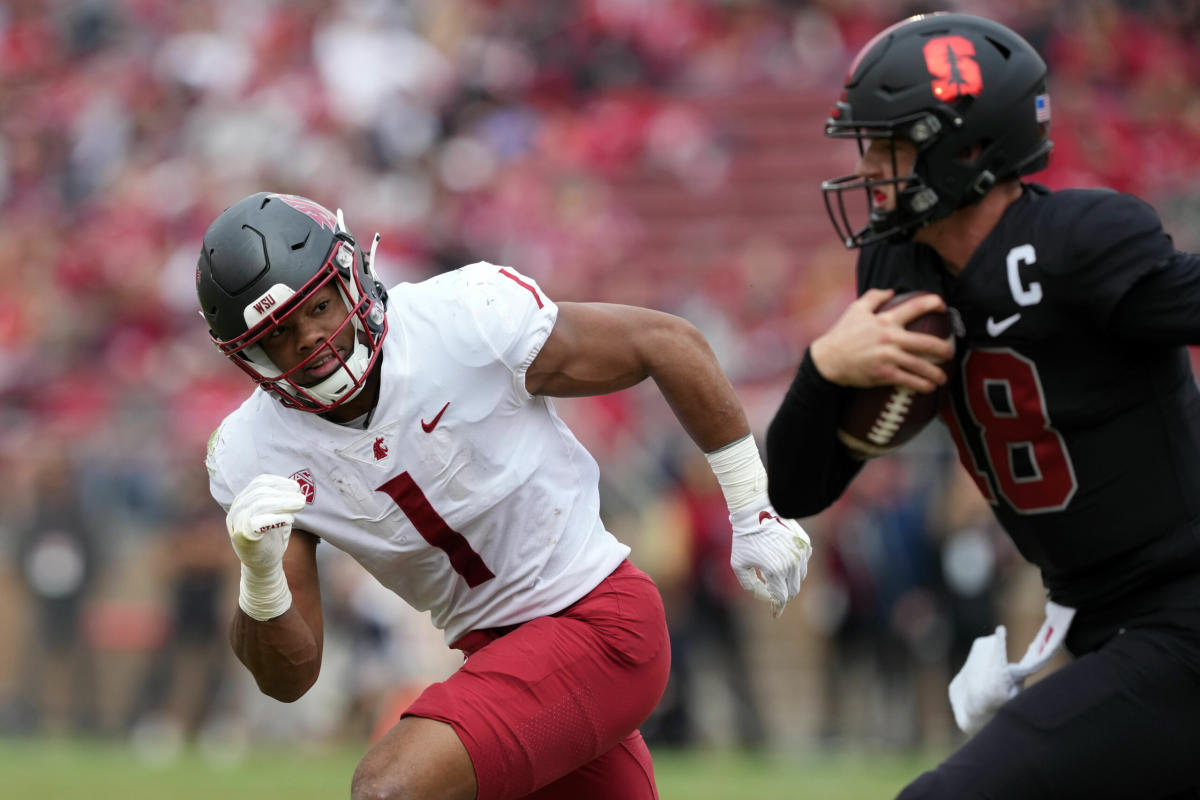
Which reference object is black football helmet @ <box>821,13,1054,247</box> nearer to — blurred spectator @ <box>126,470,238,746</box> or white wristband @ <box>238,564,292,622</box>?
white wristband @ <box>238,564,292,622</box>

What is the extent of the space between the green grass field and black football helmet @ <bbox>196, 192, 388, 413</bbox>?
4.33m

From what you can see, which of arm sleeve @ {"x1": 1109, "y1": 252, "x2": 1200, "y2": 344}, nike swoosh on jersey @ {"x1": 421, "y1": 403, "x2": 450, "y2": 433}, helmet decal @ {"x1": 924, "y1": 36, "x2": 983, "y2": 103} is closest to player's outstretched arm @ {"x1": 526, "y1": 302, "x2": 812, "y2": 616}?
nike swoosh on jersey @ {"x1": 421, "y1": 403, "x2": 450, "y2": 433}

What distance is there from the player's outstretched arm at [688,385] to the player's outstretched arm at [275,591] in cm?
65

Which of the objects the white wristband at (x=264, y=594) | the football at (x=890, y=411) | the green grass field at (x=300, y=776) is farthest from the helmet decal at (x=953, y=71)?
the green grass field at (x=300, y=776)

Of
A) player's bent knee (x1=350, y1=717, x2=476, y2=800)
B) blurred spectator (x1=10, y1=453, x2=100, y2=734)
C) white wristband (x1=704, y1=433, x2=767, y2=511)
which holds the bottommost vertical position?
blurred spectator (x1=10, y1=453, x2=100, y2=734)

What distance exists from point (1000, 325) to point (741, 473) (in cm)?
95

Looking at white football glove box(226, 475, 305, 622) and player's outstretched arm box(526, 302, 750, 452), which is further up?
player's outstretched arm box(526, 302, 750, 452)

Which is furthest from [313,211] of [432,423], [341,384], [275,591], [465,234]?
[465,234]

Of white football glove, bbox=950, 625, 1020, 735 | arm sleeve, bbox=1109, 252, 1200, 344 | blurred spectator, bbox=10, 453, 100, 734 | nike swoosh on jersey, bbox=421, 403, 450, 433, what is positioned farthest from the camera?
blurred spectator, bbox=10, 453, 100, 734

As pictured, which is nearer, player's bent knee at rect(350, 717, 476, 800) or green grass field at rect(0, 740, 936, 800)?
player's bent knee at rect(350, 717, 476, 800)

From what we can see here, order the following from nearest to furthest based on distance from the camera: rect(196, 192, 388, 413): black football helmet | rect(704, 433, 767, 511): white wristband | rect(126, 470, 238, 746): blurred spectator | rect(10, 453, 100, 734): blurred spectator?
rect(196, 192, 388, 413): black football helmet < rect(704, 433, 767, 511): white wristband < rect(126, 470, 238, 746): blurred spectator < rect(10, 453, 100, 734): blurred spectator

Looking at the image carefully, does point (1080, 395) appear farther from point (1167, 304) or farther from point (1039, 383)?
point (1167, 304)

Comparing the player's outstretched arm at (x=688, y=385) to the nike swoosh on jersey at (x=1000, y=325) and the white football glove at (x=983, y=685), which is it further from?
the nike swoosh on jersey at (x=1000, y=325)

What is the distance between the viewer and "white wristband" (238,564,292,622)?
3.42m
